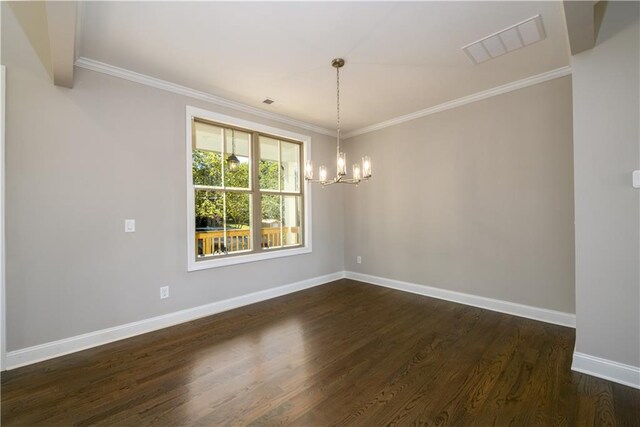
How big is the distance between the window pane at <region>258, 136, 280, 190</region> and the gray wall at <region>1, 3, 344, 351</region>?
41.0 inches

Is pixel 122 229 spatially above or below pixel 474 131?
below

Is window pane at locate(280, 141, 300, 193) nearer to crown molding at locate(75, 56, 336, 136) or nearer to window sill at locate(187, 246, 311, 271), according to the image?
crown molding at locate(75, 56, 336, 136)

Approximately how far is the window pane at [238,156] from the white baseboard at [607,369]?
388cm

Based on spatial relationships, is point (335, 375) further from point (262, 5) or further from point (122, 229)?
point (262, 5)

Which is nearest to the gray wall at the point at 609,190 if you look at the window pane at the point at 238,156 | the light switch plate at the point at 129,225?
the window pane at the point at 238,156

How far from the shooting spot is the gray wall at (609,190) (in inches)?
78.5

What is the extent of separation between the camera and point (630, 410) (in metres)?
1.77

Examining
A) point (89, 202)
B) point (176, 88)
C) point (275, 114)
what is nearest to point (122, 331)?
point (89, 202)

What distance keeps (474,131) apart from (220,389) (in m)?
3.92

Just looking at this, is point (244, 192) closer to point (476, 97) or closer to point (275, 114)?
point (275, 114)

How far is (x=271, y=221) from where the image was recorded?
4.34 metres

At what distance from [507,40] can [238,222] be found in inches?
139

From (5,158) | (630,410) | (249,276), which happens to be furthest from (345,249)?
(5,158)

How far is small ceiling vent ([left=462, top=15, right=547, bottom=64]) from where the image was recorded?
7.27 feet
